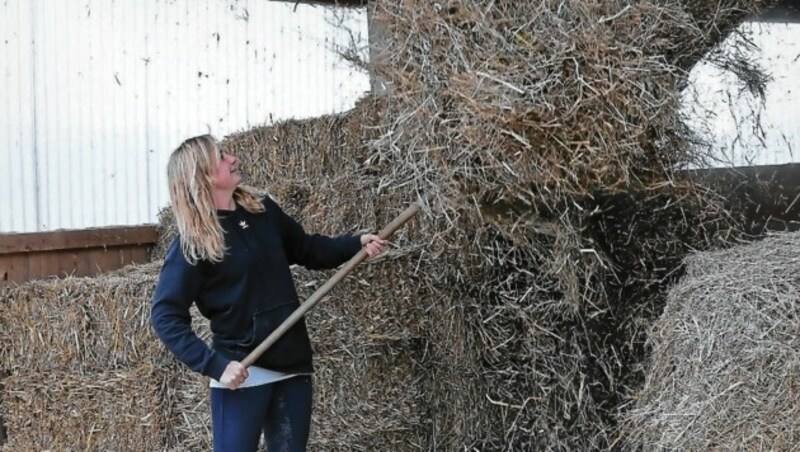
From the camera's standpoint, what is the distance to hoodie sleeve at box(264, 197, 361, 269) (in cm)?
327

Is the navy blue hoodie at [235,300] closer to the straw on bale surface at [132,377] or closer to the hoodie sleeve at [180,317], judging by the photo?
the hoodie sleeve at [180,317]

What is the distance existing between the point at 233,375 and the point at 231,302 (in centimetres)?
26

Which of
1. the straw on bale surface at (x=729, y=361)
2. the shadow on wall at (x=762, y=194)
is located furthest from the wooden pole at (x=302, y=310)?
the shadow on wall at (x=762, y=194)

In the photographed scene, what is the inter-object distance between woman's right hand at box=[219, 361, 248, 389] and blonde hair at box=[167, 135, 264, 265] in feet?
1.06

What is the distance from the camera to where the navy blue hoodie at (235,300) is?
288 centimetres

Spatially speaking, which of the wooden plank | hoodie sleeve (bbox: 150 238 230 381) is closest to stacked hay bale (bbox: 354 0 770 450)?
hoodie sleeve (bbox: 150 238 230 381)

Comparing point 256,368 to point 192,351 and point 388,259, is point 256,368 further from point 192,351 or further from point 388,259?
point 388,259

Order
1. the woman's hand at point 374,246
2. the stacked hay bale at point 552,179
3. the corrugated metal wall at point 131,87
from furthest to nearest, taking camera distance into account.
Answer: the corrugated metal wall at point 131,87 < the woman's hand at point 374,246 < the stacked hay bale at point 552,179

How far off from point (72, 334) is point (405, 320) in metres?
1.42

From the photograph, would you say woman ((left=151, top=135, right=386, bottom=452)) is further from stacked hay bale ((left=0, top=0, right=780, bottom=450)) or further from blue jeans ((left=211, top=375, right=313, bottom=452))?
stacked hay bale ((left=0, top=0, right=780, bottom=450))

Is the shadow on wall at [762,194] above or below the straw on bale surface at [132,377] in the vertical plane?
above

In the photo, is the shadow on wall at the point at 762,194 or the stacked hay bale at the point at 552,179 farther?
the shadow on wall at the point at 762,194

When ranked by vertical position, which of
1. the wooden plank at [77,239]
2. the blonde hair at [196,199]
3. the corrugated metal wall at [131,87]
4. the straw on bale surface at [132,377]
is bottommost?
the straw on bale surface at [132,377]

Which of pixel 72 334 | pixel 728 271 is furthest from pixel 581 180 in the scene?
pixel 72 334
